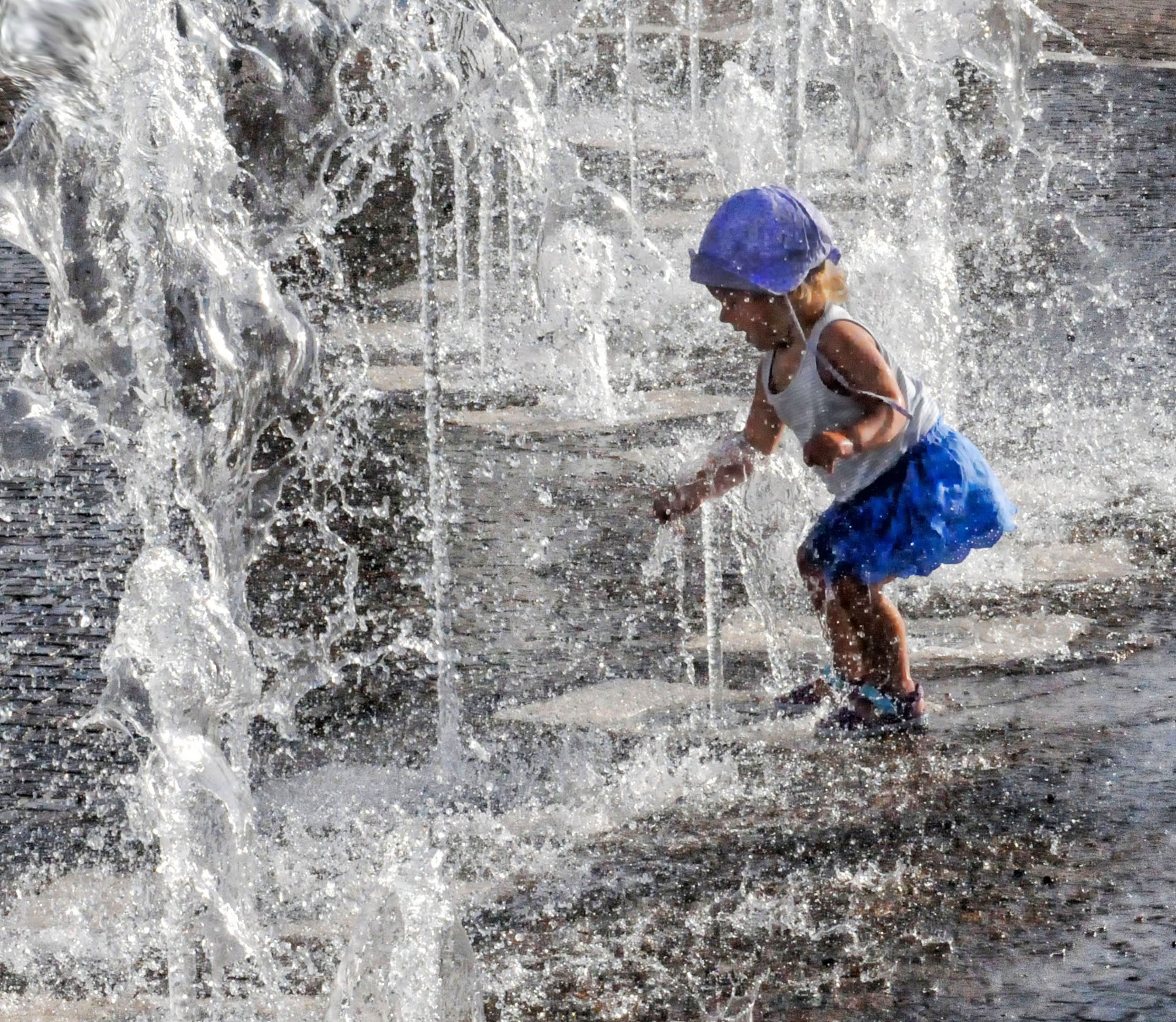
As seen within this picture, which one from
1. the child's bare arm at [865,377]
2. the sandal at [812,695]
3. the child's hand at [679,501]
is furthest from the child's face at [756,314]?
the sandal at [812,695]

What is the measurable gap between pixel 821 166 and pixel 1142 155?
6.54 feet

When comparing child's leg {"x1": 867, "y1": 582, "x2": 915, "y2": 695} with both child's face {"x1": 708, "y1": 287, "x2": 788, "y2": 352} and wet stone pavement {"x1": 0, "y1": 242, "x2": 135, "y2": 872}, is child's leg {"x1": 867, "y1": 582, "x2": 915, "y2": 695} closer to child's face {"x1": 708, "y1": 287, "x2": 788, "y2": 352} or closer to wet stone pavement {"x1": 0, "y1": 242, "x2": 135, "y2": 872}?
child's face {"x1": 708, "y1": 287, "x2": 788, "y2": 352}

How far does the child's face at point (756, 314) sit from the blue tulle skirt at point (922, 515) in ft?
1.35

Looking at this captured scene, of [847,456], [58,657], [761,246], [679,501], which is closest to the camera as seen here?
[847,456]

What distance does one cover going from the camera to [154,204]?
398 centimetres

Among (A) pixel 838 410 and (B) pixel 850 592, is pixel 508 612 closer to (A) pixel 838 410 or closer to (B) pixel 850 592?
(B) pixel 850 592

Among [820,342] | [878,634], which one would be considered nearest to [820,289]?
[820,342]

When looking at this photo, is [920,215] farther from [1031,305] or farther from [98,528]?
[98,528]

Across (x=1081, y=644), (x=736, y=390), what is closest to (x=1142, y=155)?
(x=736, y=390)

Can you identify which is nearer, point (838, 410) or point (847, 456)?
point (847, 456)

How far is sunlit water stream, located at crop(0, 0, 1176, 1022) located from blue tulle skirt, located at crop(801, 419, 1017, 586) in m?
0.41

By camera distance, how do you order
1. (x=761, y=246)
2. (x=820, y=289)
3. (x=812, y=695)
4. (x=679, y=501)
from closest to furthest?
(x=761, y=246), (x=820, y=289), (x=679, y=501), (x=812, y=695)

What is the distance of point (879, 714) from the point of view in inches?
145

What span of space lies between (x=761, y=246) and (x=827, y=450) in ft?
1.71
